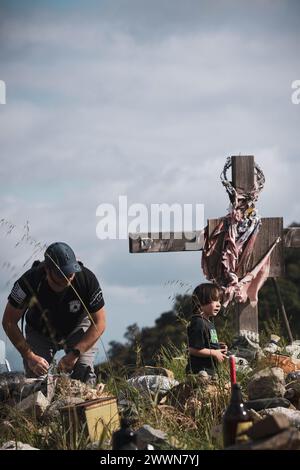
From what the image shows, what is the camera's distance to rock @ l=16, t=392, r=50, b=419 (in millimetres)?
6441

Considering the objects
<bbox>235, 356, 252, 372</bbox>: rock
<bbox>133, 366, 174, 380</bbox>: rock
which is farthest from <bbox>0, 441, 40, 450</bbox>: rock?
<bbox>235, 356, 252, 372</bbox>: rock

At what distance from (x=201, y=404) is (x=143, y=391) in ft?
1.79

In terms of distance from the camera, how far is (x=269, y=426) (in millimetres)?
4602

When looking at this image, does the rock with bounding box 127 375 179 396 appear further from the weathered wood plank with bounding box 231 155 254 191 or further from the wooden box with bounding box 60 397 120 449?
the weathered wood plank with bounding box 231 155 254 191

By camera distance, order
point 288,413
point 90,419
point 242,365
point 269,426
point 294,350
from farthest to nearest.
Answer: point 294,350, point 242,365, point 288,413, point 90,419, point 269,426

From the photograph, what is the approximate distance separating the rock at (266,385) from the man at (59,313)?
4.58 feet

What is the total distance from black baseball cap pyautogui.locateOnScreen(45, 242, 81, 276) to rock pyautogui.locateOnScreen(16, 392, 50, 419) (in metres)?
1.21

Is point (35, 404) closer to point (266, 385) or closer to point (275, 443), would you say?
point (266, 385)

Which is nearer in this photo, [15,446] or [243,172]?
→ [15,446]

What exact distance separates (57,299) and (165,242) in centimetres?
279

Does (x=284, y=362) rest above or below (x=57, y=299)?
below

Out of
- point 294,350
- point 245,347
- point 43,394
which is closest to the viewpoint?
point 43,394

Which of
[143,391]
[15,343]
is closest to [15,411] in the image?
[143,391]

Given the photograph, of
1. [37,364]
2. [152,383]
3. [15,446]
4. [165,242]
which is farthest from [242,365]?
[165,242]
